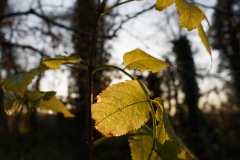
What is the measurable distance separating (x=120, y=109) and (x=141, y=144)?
0.28 m

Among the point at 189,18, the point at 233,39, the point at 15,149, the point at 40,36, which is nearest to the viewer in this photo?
the point at 189,18

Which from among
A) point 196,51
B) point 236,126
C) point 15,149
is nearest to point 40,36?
point 15,149

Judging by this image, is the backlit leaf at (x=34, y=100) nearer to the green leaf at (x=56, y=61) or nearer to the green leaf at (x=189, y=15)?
the green leaf at (x=56, y=61)

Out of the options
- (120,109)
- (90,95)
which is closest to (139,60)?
(90,95)

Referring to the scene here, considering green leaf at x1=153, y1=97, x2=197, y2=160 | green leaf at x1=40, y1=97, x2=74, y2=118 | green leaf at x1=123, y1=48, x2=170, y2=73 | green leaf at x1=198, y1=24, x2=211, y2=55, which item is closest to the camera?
green leaf at x1=153, y1=97, x2=197, y2=160

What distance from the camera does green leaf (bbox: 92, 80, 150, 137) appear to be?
1.59 feet

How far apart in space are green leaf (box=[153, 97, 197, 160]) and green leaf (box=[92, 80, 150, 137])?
1.2 inches

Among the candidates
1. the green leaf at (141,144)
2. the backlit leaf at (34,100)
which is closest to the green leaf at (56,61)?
the backlit leaf at (34,100)

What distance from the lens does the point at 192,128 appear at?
33.5ft

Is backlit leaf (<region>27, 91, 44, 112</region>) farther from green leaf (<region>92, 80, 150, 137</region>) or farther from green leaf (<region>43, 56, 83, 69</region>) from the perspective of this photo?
green leaf (<region>92, 80, 150, 137</region>)

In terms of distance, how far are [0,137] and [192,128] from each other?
6.70 m

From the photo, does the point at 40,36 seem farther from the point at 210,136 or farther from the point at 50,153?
the point at 210,136

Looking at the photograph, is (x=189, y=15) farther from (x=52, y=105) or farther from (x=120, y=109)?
(x=52, y=105)

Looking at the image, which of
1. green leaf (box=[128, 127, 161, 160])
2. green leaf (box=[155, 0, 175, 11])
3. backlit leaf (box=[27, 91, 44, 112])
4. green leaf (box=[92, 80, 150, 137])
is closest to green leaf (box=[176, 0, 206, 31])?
green leaf (box=[155, 0, 175, 11])
